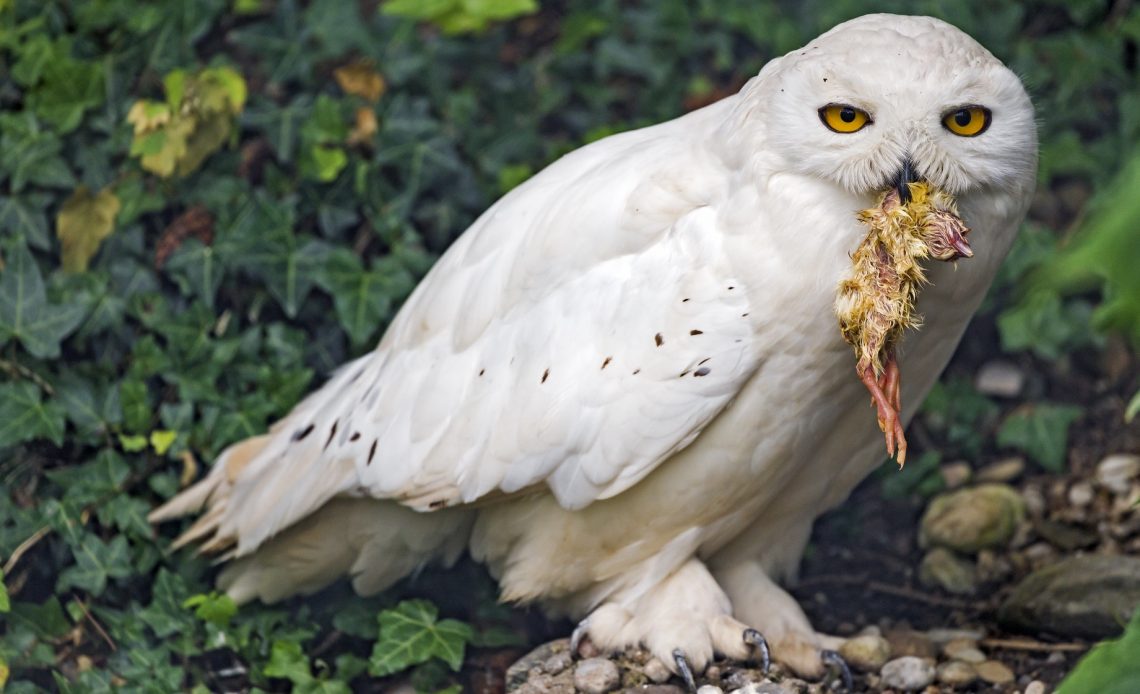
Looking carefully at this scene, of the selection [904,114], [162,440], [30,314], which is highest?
[904,114]

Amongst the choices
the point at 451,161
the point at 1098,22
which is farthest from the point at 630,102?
the point at 1098,22

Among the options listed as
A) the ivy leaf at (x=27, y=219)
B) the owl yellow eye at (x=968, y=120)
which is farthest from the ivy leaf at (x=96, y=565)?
the owl yellow eye at (x=968, y=120)

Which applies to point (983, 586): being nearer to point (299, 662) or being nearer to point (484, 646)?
point (484, 646)

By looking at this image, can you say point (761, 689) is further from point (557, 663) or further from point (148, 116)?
point (148, 116)

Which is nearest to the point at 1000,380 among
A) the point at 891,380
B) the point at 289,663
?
the point at 891,380

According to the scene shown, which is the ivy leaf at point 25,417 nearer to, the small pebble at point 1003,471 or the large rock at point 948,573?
the large rock at point 948,573

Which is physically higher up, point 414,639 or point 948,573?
point 414,639

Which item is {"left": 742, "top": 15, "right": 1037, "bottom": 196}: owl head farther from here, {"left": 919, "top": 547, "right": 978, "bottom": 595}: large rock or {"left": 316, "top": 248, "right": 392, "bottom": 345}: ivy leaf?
{"left": 316, "top": 248, "right": 392, "bottom": 345}: ivy leaf
